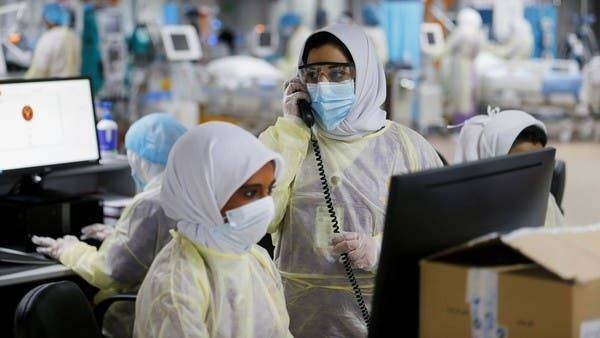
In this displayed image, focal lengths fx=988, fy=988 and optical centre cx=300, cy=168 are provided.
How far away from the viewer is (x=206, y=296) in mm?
2166

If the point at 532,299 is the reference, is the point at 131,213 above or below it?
below

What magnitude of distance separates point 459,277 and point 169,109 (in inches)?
317

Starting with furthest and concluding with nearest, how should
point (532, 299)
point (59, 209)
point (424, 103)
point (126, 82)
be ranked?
point (424, 103)
point (126, 82)
point (59, 209)
point (532, 299)

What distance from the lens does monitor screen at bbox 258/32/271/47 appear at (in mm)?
11539

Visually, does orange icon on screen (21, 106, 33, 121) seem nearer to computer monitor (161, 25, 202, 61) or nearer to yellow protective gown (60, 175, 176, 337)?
A: yellow protective gown (60, 175, 176, 337)

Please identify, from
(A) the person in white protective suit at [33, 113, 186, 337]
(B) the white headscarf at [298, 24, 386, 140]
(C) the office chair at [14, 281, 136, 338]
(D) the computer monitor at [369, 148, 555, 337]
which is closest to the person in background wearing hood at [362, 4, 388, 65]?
Result: (A) the person in white protective suit at [33, 113, 186, 337]

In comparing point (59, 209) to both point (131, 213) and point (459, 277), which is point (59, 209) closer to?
point (131, 213)

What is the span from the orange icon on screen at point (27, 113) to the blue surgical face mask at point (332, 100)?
1.36m

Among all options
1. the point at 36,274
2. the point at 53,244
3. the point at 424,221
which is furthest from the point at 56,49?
the point at 424,221

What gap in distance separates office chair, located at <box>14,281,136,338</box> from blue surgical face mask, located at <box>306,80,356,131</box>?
0.84 metres

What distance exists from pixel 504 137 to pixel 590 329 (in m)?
1.72

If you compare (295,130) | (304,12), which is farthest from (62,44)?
(295,130)

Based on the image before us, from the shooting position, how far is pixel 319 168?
2777 millimetres

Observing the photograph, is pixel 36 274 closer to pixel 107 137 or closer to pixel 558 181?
pixel 107 137
